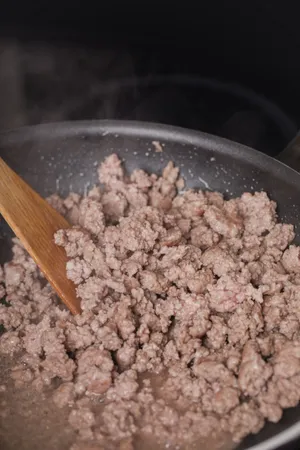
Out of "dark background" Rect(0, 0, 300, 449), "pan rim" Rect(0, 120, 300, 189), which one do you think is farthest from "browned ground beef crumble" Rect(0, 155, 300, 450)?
"dark background" Rect(0, 0, 300, 449)

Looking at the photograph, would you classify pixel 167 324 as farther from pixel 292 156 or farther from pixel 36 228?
pixel 292 156

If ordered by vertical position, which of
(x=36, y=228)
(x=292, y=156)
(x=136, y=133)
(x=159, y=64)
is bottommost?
(x=36, y=228)

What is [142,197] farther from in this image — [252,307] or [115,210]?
[252,307]

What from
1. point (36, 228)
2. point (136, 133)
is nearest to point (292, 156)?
point (136, 133)

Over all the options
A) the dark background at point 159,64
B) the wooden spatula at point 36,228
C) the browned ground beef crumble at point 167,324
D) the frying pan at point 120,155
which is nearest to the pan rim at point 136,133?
the frying pan at point 120,155

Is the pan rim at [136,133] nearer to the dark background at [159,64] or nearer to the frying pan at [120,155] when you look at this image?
the frying pan at [120,155]

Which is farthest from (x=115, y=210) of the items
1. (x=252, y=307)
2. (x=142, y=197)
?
(x=252, y=307)
